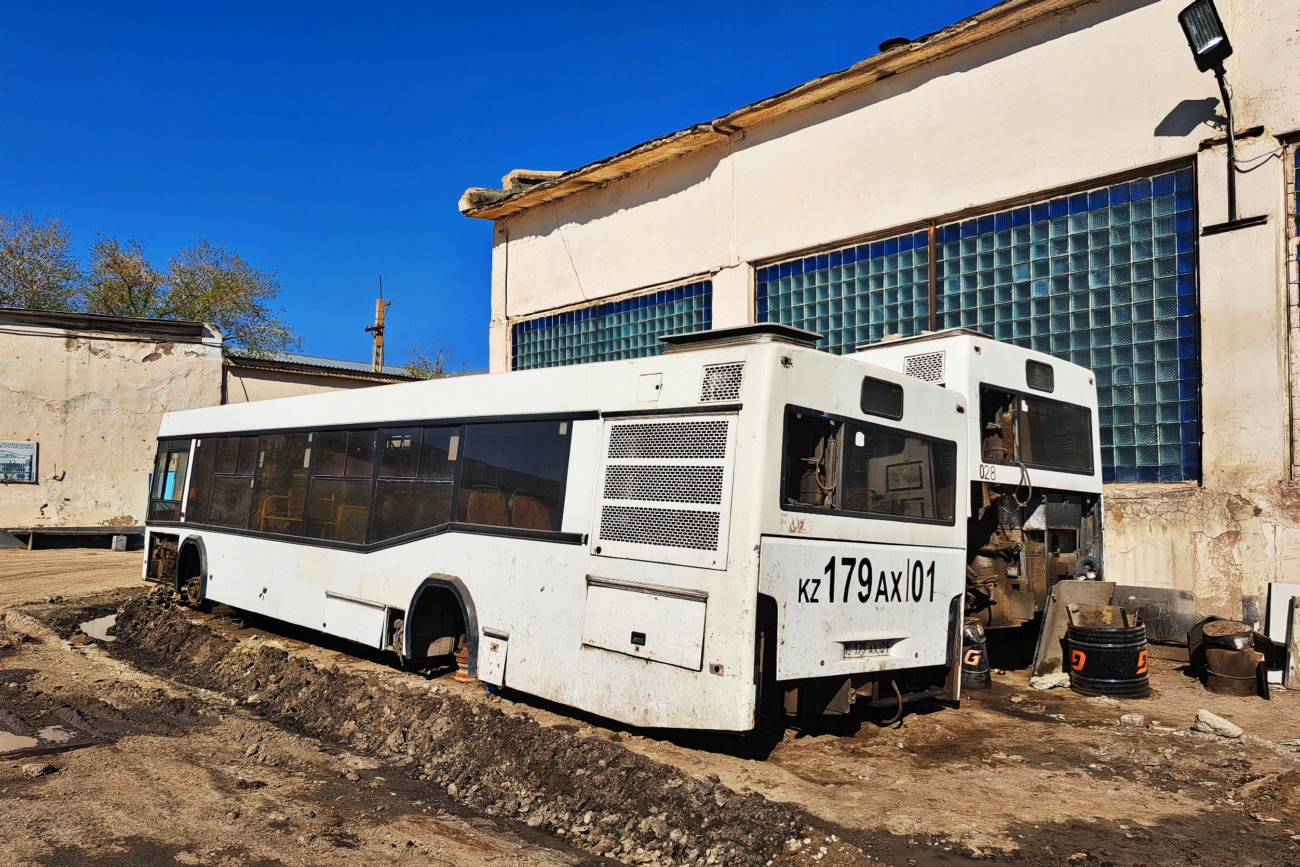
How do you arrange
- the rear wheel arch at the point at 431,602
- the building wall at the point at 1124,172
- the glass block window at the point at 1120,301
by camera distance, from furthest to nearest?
the glass block window at the point at 1120,301
the building wall at the point at 1124,172
the rear wheel arch at the point at 431,602

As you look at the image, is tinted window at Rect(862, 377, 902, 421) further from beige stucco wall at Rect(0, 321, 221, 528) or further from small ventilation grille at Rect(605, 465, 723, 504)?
beige stucco wall at Rect(0, 321, 221, 528)

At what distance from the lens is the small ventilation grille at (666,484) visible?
18.5 ft

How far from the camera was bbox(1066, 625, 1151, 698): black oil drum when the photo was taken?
26.6ft

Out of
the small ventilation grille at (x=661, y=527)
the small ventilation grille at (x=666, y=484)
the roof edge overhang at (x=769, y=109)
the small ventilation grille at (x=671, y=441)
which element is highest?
the roof edge overhang at (x=769, y=109)

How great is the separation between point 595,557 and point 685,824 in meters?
1.95

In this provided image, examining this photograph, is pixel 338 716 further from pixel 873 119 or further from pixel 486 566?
pixel 873 119

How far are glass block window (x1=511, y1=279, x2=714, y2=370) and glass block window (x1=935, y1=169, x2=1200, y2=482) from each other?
5.28m

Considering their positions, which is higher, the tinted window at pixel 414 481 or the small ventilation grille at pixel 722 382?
the small ventilation grille at pixel 722 382

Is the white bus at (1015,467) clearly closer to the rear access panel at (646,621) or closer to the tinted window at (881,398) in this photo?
the tinted window at (881,398)

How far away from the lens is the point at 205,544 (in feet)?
35.5

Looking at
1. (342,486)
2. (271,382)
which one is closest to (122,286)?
(271,382)

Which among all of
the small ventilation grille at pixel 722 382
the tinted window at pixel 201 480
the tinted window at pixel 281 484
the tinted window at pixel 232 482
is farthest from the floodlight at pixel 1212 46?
the tinted window at pixel 201 480

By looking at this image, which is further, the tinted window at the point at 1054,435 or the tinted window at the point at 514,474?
the tinted window at the point at 1054,435

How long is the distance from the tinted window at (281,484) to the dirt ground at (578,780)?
1554 mm
